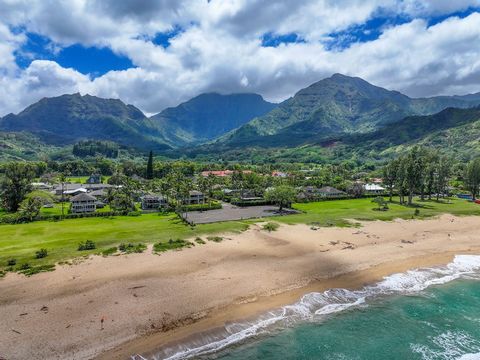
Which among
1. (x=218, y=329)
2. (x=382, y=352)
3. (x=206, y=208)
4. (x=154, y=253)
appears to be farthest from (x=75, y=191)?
(x=382, y=352)

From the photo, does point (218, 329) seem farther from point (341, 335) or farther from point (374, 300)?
point (374, 300)

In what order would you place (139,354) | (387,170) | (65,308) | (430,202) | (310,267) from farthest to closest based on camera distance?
(387,170), (430,202), (310,267), (65,308), (139,354)

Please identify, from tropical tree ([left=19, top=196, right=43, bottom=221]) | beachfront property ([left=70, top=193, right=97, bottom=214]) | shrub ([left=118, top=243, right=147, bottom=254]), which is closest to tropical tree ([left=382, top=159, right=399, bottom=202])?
shrub ([left=118, top=243, right=147, bottom=254])

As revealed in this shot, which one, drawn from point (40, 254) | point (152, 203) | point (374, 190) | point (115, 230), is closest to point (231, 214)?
point (152, 203)

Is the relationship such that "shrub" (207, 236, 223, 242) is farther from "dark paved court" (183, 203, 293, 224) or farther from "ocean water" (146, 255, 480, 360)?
"ocean water" (146, 255, 480, 360)

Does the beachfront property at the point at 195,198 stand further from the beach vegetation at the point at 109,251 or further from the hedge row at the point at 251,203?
the beach vegetation at the point at 109,251
